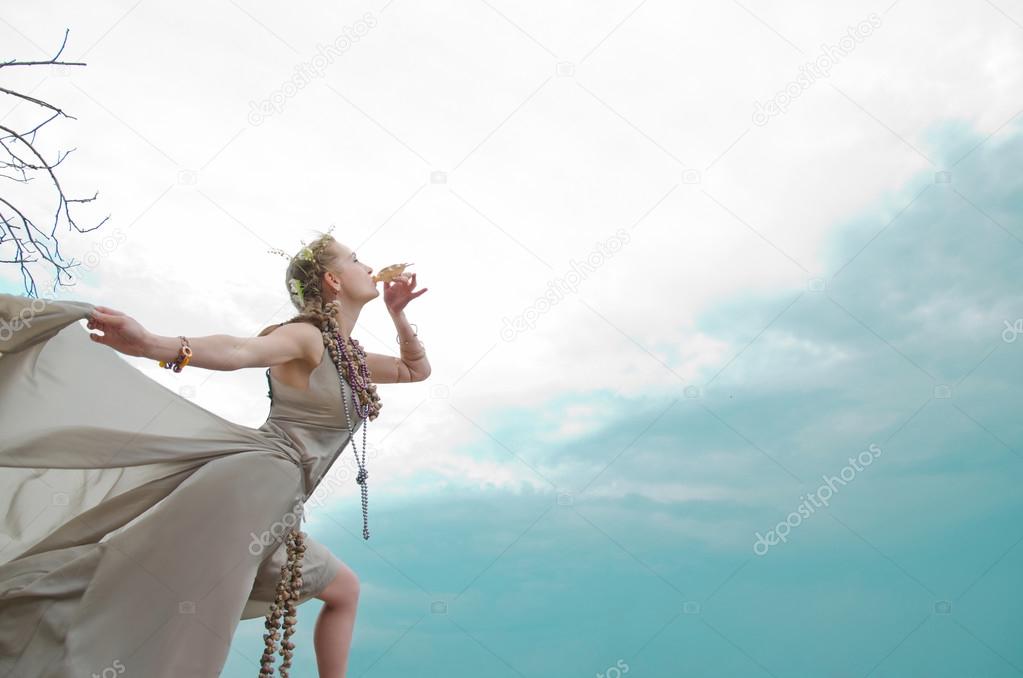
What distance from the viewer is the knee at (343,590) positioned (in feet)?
10.9

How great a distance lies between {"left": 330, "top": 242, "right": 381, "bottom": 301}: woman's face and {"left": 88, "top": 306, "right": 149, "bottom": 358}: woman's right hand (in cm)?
90

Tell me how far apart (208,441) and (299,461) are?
302 mm

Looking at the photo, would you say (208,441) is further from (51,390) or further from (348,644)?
(348,644)

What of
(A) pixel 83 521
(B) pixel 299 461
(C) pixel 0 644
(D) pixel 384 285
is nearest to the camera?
(C) pixel 0 644

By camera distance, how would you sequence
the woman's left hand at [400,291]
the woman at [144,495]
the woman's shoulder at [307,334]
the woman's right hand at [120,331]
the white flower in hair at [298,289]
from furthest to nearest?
the woman's left hand at [400,291] < the white flower in hair at [298,289] < the woman's shoulder at [307,334] < the woman at [144,495] < the woman's right hand at [120,331]

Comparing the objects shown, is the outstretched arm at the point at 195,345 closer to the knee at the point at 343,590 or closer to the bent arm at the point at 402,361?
the bent arm at the point at 402,361

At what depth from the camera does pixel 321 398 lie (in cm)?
329

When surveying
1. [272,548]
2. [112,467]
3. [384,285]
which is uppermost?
[384,285]

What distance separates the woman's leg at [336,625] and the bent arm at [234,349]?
0.81 m

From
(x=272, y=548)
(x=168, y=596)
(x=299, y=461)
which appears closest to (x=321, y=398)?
(x=299, y=461)

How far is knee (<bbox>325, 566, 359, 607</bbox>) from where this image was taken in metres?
3.33
